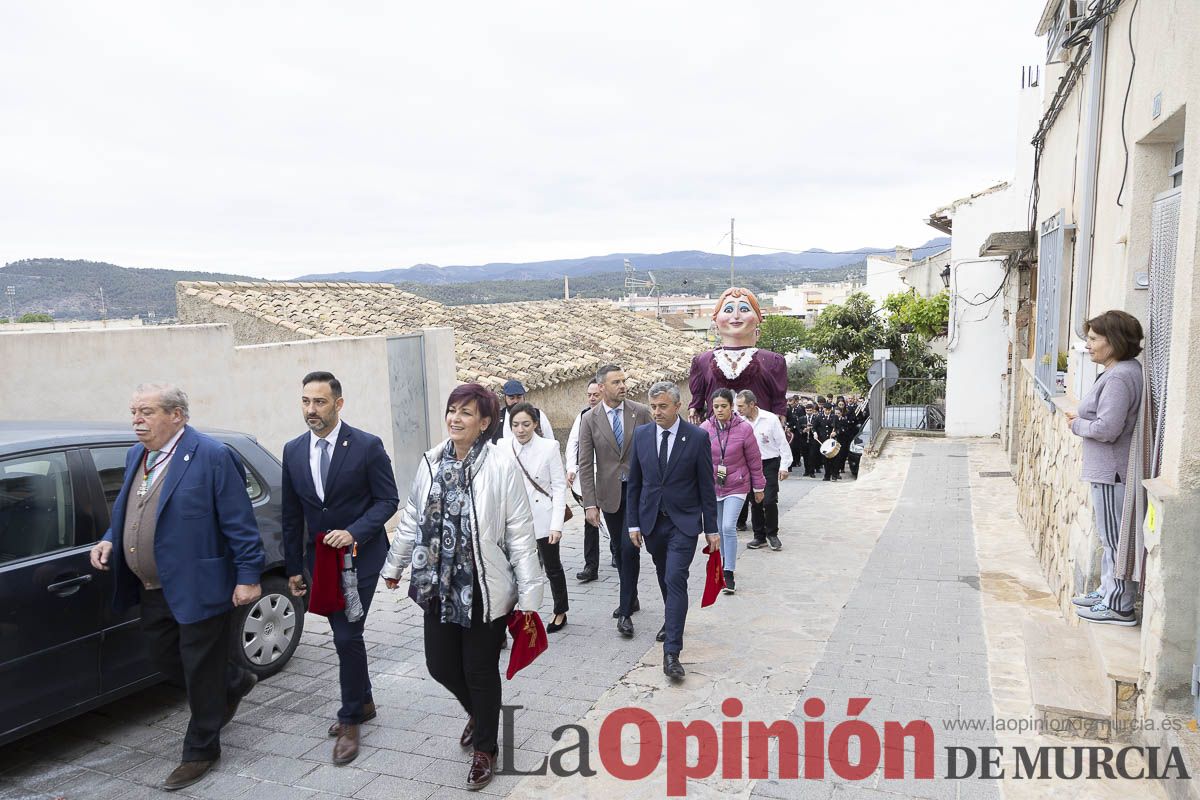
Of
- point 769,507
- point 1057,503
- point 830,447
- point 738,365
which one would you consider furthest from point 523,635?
point 830,447

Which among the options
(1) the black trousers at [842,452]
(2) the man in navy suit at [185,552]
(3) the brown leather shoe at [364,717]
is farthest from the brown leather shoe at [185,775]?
(1) the black trousers at [842,452]

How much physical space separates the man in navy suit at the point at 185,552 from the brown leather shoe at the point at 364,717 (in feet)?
1.84

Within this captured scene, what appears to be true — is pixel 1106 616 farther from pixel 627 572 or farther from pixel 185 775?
pixel 185 775

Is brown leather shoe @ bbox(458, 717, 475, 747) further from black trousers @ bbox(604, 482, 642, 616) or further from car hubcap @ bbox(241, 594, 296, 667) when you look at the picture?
black trousers @ bbox(604, 482, 642, 616)

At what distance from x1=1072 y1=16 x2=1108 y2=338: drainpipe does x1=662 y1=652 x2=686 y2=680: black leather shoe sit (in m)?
3.45

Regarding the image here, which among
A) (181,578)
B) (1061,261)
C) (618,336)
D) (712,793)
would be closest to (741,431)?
(1061,261)

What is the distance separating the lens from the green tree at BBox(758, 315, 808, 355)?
172 ft

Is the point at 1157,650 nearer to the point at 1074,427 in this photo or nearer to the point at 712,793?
the point at 1074,427

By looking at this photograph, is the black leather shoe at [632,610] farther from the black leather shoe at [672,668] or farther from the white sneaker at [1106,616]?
the white sneaker at [1106,616]

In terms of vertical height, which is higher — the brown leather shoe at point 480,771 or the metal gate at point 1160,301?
the metal gate at point 1160,301

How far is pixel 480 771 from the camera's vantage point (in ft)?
12.6

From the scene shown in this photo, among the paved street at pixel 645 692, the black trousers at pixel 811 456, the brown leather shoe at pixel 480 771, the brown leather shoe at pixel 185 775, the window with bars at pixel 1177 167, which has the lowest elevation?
the black trousers at pixel 811 456

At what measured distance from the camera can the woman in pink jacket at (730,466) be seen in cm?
674

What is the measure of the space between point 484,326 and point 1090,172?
12.8 meters
